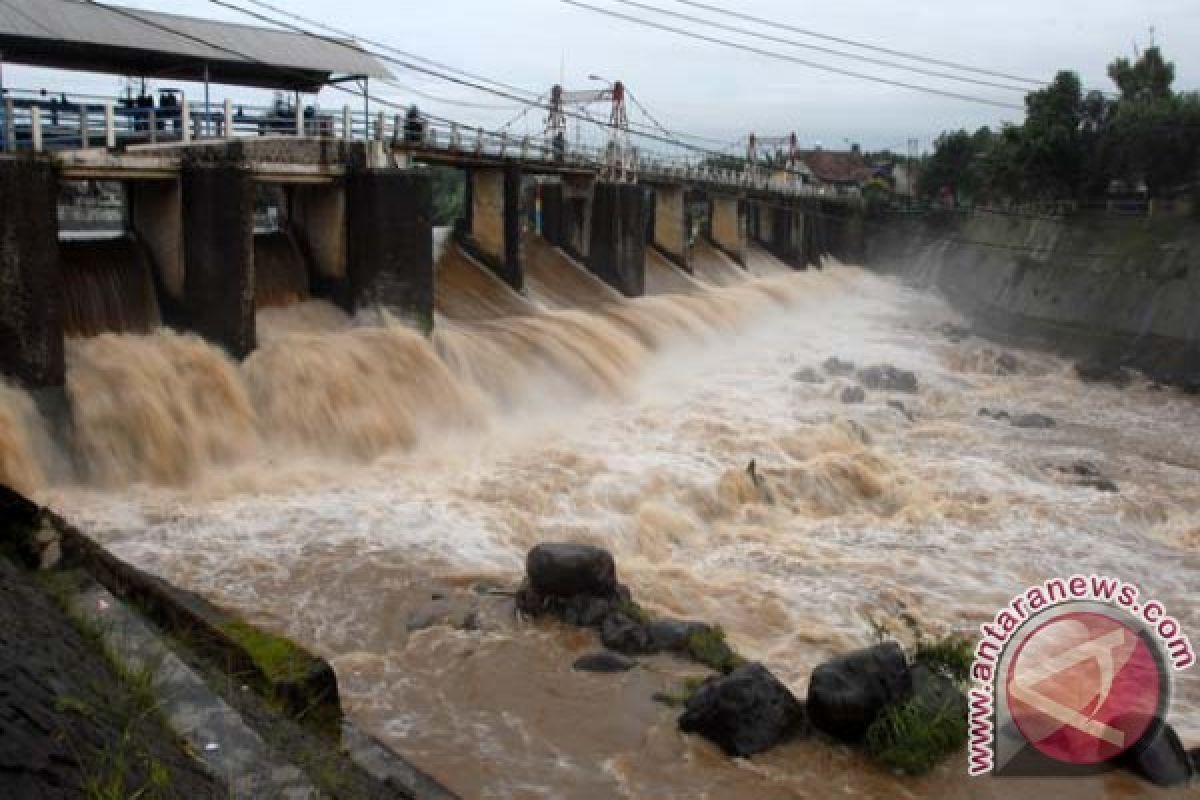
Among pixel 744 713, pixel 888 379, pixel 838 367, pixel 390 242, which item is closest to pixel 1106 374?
pixel 888 379

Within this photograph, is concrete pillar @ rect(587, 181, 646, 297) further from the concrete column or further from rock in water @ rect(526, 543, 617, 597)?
rock in water @ rect(526, 543, 617, 597)

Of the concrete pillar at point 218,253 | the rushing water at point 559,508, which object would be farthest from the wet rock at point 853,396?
the concrete pillar at point 218,253

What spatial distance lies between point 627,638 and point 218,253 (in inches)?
362

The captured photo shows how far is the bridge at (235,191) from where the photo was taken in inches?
512

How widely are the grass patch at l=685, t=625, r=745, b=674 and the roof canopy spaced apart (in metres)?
14.3

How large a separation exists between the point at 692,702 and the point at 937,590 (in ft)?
15.8

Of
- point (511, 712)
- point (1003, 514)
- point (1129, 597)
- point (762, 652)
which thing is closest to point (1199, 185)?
point (1003, 514)

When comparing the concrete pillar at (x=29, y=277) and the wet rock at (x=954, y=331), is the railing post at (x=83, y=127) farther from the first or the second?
the wet rock at (x=954, y=331)

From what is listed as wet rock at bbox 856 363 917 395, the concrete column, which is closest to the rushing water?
the concrete column

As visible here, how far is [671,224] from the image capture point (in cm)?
3497

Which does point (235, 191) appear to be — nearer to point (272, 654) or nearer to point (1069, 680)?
point (272, 654)

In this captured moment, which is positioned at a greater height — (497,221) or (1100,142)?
(1100,142)

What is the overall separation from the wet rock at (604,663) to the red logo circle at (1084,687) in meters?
3.07

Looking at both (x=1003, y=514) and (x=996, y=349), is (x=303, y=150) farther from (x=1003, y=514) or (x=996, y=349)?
(x=996, y=349)
